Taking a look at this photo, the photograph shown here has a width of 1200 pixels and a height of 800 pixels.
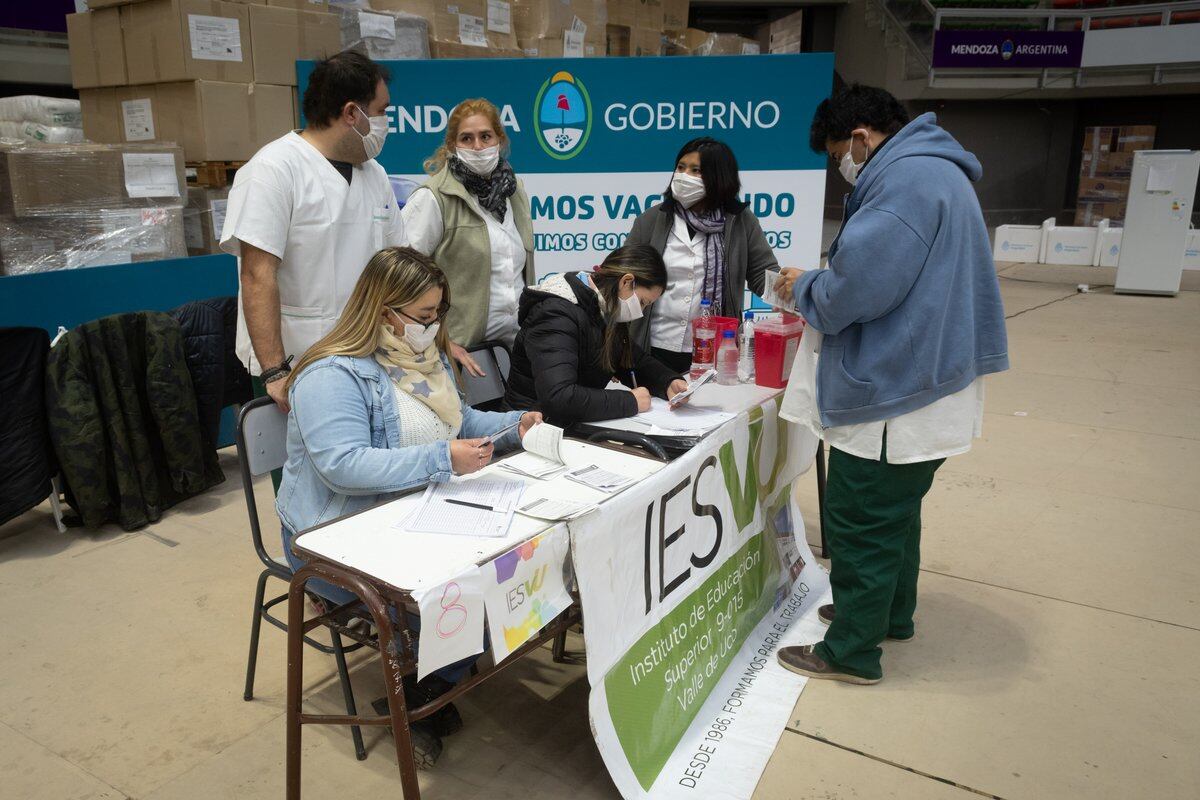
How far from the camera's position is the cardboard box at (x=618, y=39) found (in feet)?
19.2

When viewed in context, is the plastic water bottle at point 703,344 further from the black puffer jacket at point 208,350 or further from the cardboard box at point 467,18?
the cardboard box at point 467,18

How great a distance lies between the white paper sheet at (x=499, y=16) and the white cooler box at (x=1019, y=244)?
30.3 ft

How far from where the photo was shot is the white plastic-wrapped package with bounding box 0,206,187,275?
12.5 feet

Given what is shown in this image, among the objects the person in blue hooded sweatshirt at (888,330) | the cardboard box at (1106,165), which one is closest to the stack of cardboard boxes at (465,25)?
the person in blue hooded sweatshirt at (888,330)

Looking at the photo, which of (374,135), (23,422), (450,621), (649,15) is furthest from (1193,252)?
(23,422)

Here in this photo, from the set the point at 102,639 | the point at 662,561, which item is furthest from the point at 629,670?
the point at 102,639

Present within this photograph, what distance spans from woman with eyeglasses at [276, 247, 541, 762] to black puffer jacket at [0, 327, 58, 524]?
78.1 inches

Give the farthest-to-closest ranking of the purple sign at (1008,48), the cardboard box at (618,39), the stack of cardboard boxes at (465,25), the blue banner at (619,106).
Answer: the purple sign at (1008,48) < the cardboard box at (618,39) < the stack of cardboard boxes at (465,25) < the blue banner at (619,106)

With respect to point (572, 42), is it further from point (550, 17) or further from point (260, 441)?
point (260, 441)

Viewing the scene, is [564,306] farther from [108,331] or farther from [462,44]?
[462,44]

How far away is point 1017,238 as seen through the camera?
40.1ft

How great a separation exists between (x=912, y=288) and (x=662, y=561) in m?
0.93

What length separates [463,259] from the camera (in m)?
3.03

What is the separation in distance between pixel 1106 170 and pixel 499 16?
47.9 ft
